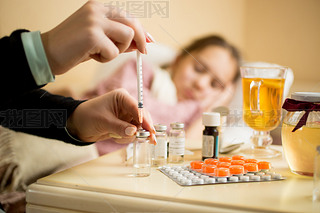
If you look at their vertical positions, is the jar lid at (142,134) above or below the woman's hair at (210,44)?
below

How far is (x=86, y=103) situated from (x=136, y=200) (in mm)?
294

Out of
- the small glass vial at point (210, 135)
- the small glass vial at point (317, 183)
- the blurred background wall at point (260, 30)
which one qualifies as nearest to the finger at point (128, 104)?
the small glass vial at point (210, 135)

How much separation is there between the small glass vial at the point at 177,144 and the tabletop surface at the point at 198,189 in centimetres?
7

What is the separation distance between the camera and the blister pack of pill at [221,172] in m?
0.59

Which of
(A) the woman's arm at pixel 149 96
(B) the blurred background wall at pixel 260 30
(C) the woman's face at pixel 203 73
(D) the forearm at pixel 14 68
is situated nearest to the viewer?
(D) the forearm at pixel 14 68

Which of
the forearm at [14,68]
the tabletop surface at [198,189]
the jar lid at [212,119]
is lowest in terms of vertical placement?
the tabletop surface at [198,189]

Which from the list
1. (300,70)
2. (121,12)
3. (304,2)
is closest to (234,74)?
(300,70)

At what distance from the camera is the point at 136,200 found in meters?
0.53

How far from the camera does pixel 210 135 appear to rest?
730 millimetres

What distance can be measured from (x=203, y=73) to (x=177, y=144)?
106 centimetres

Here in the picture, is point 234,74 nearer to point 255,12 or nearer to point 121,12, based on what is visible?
point 255,12

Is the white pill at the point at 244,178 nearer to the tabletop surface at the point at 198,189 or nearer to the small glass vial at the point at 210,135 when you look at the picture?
the tabletop surface at the point at 198,189

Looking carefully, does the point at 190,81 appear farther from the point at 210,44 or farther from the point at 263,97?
the point at 263,97

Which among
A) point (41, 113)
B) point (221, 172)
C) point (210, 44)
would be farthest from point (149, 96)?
point (221, 172)
